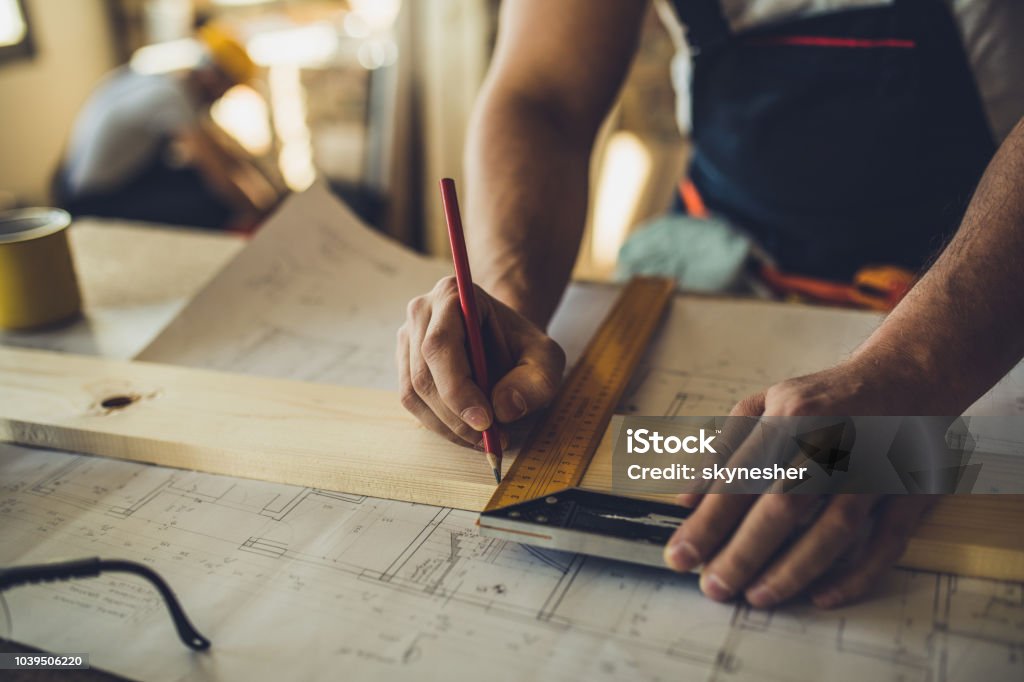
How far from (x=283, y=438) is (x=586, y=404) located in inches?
13.0

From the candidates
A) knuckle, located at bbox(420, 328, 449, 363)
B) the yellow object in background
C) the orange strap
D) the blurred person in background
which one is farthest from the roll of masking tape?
the yellow object in background

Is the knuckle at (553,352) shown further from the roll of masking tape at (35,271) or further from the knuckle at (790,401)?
the roll of masking tape at (35,271)

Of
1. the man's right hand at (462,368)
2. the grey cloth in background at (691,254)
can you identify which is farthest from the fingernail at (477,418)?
the grey cloth in background at (691,254)

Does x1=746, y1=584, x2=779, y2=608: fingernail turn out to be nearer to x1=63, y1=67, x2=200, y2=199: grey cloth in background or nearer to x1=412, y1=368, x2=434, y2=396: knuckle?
x1=412, y1=368, x2=434, y2=396: knuckle

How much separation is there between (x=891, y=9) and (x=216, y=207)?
2.78m

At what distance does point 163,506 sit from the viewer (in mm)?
803

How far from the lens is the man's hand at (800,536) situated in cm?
61

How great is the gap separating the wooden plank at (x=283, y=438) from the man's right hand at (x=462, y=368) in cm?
5

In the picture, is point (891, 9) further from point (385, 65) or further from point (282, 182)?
point (282, 182)

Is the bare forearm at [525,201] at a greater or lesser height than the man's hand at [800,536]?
greater

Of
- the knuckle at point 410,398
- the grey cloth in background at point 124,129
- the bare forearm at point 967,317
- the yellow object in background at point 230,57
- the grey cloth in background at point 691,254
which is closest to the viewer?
the bare forearm at point 967,317

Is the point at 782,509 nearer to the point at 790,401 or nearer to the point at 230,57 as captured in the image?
the point at 790,401

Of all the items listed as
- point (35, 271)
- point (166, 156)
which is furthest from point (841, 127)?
point (166, 156)

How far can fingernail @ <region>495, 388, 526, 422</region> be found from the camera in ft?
2.60
